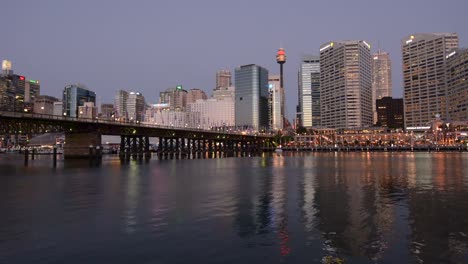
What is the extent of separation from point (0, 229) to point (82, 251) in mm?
7453

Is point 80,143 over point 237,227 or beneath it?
over

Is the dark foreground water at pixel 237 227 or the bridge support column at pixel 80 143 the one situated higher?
the bridge support column at pixel 80 143

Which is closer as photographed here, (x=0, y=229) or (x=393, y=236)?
(x=393, y=236)

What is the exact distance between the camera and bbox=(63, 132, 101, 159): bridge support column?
123 meters

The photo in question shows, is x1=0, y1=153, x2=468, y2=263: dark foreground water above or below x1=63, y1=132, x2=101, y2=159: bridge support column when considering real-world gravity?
below

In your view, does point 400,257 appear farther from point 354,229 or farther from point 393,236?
point 354,229

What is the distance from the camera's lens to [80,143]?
124750mm

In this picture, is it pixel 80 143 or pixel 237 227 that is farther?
pixel 80 143

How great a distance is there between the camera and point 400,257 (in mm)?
15211

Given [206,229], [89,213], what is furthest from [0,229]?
[206,229]

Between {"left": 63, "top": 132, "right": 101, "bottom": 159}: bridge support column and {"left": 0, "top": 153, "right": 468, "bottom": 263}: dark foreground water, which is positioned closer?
{"left": 0, "top": 153, "right": 468, "bottom": 263}: dark foreground water

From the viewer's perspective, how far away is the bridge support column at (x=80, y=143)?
123m

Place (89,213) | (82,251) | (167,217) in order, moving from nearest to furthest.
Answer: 1. (82,251)
2. (167,217)
3. (89,213)

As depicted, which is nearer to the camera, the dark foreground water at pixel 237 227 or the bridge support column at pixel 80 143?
the dark foreground water at pixel 237 227
